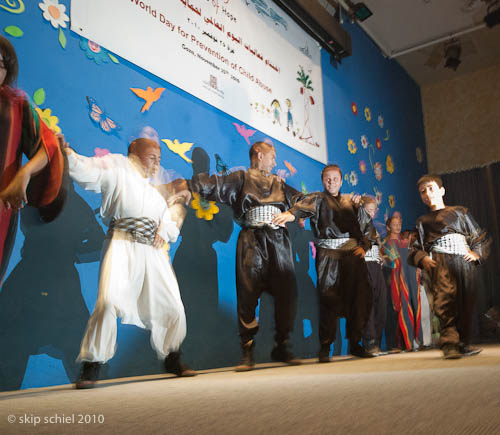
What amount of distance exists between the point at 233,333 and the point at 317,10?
11.8ft

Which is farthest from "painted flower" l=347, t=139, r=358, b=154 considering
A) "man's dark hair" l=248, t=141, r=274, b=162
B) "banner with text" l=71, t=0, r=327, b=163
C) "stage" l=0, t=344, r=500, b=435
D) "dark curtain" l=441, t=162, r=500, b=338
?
"stage" l=0, t=344, r=500, b=435

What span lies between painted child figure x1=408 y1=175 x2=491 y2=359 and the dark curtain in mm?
4671

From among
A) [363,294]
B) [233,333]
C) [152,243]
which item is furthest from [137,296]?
[363,294]

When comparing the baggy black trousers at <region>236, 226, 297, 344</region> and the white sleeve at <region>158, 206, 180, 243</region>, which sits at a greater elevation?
the white sleeve at <region>158, 206, 180, 243</region>

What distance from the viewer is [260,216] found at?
10.2 ft

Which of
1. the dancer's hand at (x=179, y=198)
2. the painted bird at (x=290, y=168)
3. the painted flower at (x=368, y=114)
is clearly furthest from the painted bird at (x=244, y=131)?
the painted flower at (x=368, y=114)

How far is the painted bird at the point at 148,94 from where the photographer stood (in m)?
3.15

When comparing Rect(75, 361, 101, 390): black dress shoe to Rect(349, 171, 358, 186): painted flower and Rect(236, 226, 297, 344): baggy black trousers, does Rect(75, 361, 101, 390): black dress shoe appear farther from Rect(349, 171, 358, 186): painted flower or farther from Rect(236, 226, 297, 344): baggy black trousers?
Rect(349, 171, 358, 186): painted flower

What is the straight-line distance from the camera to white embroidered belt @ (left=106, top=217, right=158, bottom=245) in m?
2.35

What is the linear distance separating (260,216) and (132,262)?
1046mm

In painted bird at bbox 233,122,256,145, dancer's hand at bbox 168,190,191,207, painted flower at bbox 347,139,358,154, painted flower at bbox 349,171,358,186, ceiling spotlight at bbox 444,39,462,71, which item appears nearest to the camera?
dancer's hand at bbox 168,190,191,207

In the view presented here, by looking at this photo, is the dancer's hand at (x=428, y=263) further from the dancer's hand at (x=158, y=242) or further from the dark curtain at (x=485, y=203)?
the dark curtain at (x=485, y=203)

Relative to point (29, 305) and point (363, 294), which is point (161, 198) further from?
point (363, 294)

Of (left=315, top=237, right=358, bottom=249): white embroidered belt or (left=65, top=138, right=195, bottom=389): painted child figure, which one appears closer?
(left=65, top=138, right=195, bottom=389): painted child figure
